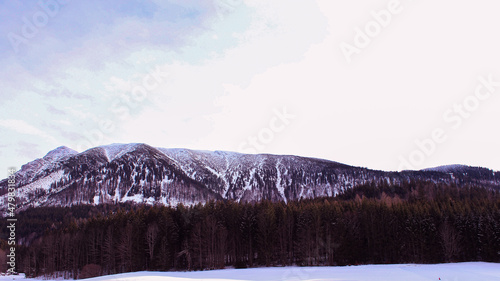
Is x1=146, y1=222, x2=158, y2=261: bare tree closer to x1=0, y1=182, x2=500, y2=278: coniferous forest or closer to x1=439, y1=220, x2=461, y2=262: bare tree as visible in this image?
x1=0, y1=182, x2=500, y2=278: coniferous forest

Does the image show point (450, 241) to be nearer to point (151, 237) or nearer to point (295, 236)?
point (295, 236)

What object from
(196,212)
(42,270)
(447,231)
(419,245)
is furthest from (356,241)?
(42,270)

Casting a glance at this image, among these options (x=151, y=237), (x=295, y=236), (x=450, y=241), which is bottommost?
(x=450, y=241)

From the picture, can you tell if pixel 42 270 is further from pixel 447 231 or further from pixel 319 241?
pixel 447 231

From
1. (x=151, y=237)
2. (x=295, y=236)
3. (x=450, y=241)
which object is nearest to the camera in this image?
(x=450, y=241)

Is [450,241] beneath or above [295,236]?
beneath

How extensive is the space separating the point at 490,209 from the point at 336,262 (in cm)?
3126

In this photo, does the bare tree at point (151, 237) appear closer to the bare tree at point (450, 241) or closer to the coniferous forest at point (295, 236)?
the coniferous forest at point (295, 236)

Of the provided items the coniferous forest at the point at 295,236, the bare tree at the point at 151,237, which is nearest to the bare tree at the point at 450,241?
the coniferous forest at the point at 295,236

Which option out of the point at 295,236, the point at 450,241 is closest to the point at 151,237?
the point at 295,236

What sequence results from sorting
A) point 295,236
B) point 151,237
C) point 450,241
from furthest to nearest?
point 295,236
point 151,237
point 450,241

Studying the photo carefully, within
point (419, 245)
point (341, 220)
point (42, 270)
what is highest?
point (341, 220)

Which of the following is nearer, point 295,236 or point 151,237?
point 151,237

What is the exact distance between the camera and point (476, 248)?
6531 cm
